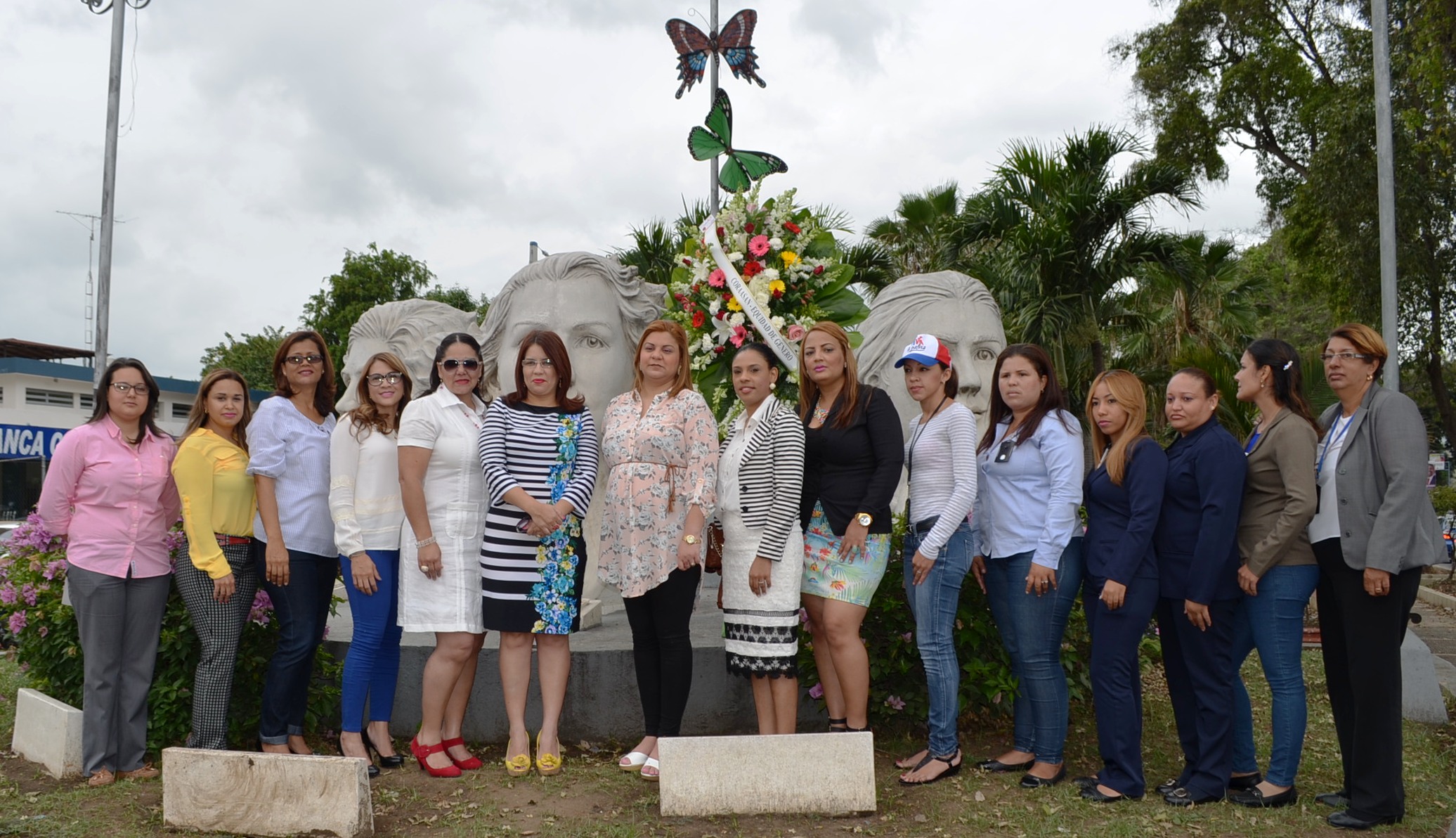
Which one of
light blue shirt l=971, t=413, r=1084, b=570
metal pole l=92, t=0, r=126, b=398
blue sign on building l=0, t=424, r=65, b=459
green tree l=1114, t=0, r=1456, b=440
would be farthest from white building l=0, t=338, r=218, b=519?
light blue shirt l=971, t=413, r=1084, b=570

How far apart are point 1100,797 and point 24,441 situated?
28.2 m

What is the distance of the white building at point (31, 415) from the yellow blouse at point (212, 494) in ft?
79.8

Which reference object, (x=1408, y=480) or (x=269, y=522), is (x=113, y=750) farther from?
(x=1408, y=480)

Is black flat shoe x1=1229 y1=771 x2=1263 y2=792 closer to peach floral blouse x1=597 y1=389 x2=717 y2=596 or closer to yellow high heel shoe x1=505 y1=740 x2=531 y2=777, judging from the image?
peach floral blouse x1=597 y1=389 x2=717 y2=596

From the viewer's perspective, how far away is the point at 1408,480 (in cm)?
360

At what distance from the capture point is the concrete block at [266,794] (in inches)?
141

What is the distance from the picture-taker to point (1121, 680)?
12.9ft

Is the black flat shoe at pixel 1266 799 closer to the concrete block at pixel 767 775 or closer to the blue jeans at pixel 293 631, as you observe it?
the concrete block at pixel 767 775

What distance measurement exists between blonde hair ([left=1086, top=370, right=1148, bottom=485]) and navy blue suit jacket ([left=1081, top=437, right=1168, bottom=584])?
0.03m

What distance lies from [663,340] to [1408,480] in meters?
2.70

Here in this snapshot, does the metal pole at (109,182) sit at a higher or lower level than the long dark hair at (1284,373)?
higher

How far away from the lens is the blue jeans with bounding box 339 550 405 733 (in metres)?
4.22

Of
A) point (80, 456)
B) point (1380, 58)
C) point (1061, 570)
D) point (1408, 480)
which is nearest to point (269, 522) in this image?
point (80, 456)

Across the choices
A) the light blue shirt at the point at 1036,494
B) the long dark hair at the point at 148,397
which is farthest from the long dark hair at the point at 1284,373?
the long dark hair at the point at 148,397
